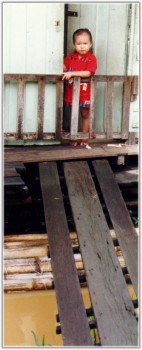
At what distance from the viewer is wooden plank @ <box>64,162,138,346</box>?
340 cm

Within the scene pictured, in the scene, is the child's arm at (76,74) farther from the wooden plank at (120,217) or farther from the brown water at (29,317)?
the brown water at (29,317)

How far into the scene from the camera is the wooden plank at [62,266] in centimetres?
332

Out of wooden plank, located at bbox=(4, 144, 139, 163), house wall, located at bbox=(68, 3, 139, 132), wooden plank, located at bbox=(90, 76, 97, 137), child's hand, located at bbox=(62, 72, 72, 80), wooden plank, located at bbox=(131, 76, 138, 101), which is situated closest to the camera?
wooden plank, located at bbox=(4, 144, 139, 163)

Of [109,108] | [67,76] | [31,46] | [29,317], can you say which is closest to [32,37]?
[31,46]

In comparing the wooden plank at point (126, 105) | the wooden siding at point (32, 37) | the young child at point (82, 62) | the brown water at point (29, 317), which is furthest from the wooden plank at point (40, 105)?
the brown water at point (29, 317)

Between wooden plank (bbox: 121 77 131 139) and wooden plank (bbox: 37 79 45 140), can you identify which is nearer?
wooden plank (bbox: 37 79 45 140)

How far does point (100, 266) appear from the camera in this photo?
3963 mm

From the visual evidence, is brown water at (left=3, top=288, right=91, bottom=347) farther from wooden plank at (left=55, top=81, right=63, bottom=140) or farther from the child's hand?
the child's hand

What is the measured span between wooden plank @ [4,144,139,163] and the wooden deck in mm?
11

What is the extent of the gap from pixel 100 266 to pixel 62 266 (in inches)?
12.8

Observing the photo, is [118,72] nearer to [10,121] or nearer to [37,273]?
[10,121]

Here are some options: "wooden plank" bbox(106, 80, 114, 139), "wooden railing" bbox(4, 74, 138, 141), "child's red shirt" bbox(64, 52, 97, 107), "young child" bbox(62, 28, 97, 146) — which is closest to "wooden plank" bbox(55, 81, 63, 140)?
"wooden railing" bbox(4, 74, 138, 141)

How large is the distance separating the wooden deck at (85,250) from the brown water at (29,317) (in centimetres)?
20

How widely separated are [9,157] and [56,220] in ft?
3.45
